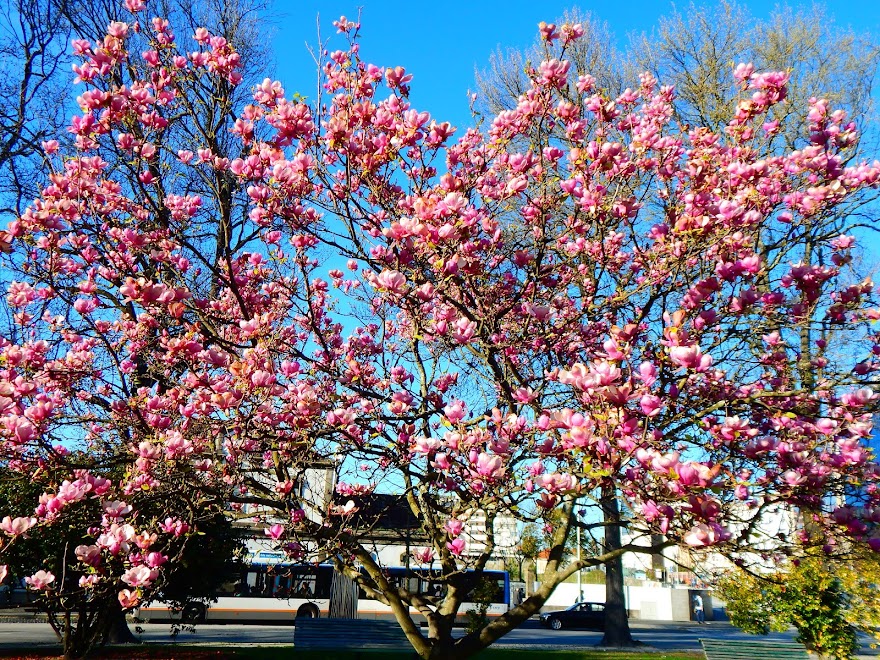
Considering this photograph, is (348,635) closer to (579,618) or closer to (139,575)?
(139,575)

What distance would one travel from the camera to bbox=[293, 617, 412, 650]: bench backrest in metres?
8.90

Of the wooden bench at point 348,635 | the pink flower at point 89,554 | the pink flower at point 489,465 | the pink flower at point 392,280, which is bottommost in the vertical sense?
the wooden bench at point 348,635

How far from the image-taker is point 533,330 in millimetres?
4797

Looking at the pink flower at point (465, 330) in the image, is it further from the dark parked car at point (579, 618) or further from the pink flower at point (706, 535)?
the dark parked car at point (579, 618)

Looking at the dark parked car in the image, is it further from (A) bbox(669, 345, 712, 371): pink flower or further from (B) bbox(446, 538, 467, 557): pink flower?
(A) bbox(669, 345, 712, 371): pink flower

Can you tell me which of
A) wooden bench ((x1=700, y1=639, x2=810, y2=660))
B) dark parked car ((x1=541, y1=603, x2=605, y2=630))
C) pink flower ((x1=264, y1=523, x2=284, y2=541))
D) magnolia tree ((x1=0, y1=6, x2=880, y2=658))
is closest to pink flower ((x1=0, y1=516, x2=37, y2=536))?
magnolia tree ((x1=0, y1=6, x2=880, y2=658))

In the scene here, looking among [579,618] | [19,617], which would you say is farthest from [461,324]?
[19,617]

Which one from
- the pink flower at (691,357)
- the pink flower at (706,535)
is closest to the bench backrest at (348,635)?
the pink flower at (706,535)

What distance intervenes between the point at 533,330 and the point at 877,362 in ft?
7.46

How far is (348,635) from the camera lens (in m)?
9.29

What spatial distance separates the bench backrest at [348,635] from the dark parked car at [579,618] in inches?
700

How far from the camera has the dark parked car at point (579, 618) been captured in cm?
2502

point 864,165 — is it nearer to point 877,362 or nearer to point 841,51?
point 877,362

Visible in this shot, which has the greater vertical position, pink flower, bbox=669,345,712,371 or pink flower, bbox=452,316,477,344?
pink flower, bbox=452,316,477,344
